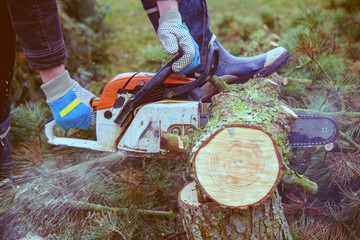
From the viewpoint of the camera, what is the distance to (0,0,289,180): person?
4.88 ft

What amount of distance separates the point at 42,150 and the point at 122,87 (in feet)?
2.86

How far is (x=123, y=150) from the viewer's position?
1757 millimetres

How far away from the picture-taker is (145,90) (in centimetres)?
162

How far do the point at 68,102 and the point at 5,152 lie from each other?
605mm

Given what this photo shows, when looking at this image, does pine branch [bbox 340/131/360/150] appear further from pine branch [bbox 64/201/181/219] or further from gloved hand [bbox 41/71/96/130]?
gloved hand [bbox 41/71/96/130]

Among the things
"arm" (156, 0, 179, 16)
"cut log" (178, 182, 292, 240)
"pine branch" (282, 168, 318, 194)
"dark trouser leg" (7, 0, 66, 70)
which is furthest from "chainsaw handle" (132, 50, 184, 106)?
"pine branch" (282, 168, 318, 194)

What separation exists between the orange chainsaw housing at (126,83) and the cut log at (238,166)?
0.59 m

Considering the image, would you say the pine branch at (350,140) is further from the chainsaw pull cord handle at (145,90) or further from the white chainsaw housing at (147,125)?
the chainsaw pull cord handle at (145,90)

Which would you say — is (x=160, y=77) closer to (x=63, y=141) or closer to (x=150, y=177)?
(x=150, y=177)

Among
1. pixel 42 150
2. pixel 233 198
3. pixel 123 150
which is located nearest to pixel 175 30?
pixel 123 150

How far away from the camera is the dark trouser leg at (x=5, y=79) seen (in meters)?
1.64

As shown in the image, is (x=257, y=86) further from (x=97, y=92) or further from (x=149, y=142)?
(x=97, y=92)

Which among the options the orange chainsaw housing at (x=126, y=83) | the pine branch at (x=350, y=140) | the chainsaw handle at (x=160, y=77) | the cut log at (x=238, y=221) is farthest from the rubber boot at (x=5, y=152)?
the pine branch at (x=350, y=140)

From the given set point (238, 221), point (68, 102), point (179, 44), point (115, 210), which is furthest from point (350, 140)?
point (68, 102)
